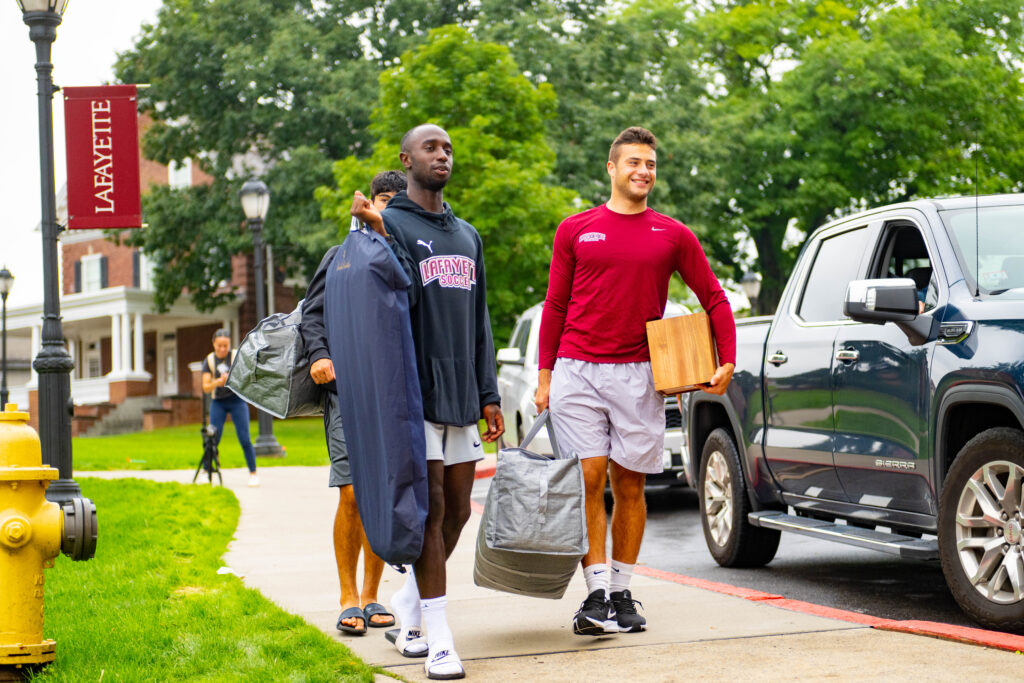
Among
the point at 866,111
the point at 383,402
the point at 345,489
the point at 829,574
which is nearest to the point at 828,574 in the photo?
the point at 829,574

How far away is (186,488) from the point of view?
13.7m

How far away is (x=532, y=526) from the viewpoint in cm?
494

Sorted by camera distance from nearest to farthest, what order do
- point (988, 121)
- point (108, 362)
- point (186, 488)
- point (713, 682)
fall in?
point (713, 682), point (186, 488), point (988, 121), point (108, 362)

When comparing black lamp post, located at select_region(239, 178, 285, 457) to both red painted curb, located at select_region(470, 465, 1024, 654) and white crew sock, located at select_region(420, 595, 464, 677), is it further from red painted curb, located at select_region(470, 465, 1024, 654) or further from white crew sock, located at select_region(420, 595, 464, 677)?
white crew sock, located at select_region(420, 595, 464, 677)

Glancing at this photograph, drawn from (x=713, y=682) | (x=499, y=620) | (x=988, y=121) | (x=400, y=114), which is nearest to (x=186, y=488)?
(x=499, y=620)

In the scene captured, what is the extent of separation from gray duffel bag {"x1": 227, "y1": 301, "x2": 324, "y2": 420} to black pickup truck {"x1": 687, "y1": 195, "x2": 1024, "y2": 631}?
2.52 metres

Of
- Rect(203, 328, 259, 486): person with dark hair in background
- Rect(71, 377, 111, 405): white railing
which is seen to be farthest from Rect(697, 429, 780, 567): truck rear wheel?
Rect(71, 377, 111, 405): white railing

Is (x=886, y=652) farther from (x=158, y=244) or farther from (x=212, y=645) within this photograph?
(x=158, y=244)

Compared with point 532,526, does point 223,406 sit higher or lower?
lower

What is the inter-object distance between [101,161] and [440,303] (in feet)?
22.1

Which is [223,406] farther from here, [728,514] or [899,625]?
[899,625]

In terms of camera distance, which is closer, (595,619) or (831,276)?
(595,619)

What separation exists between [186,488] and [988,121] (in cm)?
2738

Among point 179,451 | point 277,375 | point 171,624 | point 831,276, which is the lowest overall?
point 179,451
